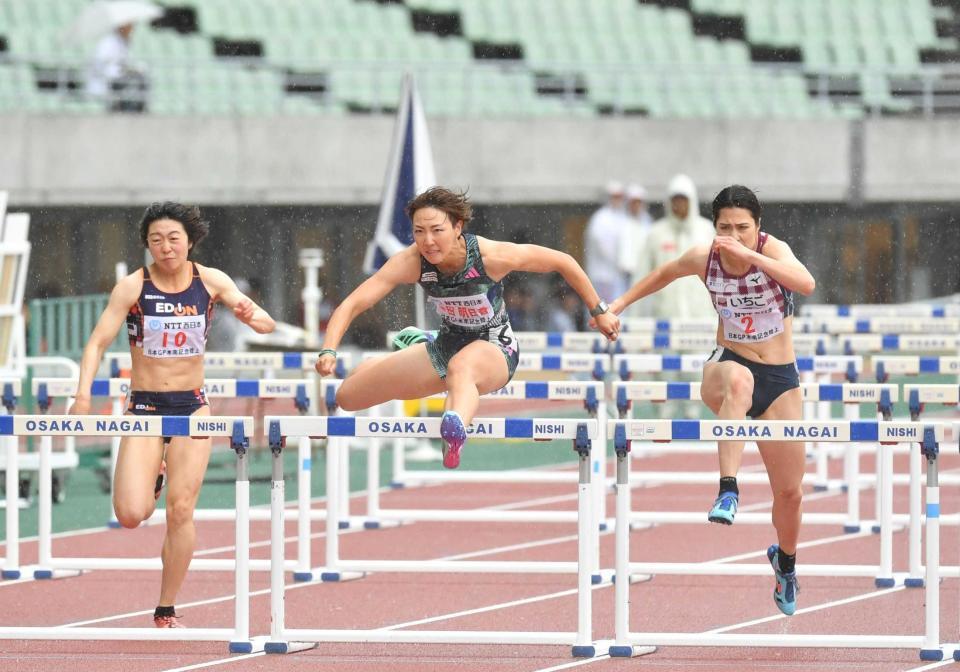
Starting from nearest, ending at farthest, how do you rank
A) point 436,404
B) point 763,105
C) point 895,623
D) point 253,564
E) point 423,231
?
point 423,231 → point 895,623 → point 253,564 → point 436,404 → point 763,105

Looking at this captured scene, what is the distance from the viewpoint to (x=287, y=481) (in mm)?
14117

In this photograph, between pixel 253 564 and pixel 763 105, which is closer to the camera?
pixel 253 564

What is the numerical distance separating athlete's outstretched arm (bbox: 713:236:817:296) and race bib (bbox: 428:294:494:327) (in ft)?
3.07

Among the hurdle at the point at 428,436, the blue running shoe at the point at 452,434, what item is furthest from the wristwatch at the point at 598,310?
the blue running shoe at the point at 452,434

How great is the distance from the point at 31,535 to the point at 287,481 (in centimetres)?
289

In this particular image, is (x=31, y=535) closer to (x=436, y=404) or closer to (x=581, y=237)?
(x=436, y=404)

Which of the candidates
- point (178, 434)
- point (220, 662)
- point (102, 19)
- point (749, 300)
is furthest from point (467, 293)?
point (102, 19)

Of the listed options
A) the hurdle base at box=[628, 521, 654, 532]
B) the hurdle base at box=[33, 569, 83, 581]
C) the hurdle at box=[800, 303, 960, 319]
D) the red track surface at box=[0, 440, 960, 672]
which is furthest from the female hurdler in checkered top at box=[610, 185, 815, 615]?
the hurdle at box=[800, 303, 960, 319]

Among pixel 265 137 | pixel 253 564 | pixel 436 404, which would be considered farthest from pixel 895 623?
pixel 265 137

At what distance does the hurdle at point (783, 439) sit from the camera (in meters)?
7.10

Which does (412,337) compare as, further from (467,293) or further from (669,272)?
(669,272)

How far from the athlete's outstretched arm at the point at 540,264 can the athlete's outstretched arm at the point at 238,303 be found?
3.09 ft

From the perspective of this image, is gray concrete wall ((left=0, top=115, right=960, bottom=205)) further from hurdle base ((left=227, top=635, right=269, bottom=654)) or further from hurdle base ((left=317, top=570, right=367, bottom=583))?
hurdle base ((left=227, top=635, right=269, bottom=654))

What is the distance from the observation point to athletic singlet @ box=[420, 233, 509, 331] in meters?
7.56
